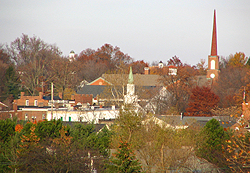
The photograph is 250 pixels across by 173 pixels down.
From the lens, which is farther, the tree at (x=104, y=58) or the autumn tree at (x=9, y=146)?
the tree at (x=104, y=58)

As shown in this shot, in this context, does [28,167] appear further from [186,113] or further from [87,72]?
[87,72]

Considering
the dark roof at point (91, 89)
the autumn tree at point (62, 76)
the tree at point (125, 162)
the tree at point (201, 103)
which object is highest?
the autumn tree at point (62, 76)

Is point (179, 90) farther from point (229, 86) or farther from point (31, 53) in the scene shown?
point (31, 53)

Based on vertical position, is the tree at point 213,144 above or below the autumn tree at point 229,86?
below

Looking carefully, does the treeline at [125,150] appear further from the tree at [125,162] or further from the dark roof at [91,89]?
the dark roof at [91,89]

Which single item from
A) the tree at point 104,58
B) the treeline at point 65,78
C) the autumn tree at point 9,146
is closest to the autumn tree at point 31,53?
the treeline at point 65,78

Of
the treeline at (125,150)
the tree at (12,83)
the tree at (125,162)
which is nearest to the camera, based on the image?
the tree at (125,162)

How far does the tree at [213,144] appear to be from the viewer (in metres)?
23.5

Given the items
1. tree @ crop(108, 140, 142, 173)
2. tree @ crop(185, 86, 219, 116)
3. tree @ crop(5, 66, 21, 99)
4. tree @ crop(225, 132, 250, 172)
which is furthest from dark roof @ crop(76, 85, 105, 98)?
tree @ crop(108, 140, 142, 173)

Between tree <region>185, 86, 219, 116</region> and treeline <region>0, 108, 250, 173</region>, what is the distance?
1213 inches

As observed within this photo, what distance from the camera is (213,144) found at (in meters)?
25.6

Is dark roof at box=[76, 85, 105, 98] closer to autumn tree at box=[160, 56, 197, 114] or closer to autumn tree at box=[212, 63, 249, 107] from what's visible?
autumn tree at box=[160, 56, 197, 114]

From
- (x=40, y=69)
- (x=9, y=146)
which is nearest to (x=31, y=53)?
(x=40, y=69)

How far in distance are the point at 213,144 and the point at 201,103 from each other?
1276 inches
